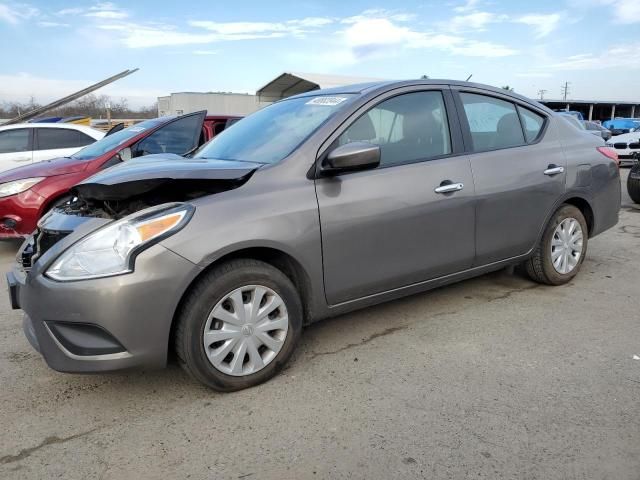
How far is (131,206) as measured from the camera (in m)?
2.75

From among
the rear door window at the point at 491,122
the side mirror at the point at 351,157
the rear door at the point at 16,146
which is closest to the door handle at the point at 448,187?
the rear door window at the point at 491,122

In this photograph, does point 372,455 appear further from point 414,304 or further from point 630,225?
point 630,225

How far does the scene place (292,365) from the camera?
306 centimetres

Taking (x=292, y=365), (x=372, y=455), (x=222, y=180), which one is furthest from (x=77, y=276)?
(x=372, y=455)

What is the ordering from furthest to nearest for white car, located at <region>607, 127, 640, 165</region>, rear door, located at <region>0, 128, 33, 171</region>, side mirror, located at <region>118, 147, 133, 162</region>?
white car, located at <region>607, 127, 640, 165</region> → rear door, located at <region>0, 128, 33, 171</region> → side mirror, located at <region>118, 147, 133, 162</region>

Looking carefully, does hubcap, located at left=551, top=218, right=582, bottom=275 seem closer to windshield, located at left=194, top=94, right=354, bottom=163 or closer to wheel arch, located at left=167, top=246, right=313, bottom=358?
windshield, located at left=194, top=94, right=354, bottom=163

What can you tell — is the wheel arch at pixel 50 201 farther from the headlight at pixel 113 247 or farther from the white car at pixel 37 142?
the headlight at pixel 113 247

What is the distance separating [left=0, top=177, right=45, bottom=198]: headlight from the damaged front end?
2713mm

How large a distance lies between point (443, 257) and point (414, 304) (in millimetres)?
699

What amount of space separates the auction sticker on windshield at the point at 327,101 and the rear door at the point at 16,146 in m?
6.18

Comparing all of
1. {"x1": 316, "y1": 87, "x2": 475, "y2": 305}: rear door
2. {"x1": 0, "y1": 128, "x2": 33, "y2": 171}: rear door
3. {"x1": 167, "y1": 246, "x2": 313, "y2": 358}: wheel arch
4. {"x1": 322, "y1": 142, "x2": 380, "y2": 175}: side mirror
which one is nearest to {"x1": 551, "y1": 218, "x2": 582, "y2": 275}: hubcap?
{"x1": 316, "y1": 87, "x2": 475, "y2": 305}: rear door

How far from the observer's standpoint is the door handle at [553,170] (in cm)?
396

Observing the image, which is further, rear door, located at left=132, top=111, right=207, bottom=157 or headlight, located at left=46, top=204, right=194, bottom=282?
rear door, located at left=132, top=111, right=207, bottom=157

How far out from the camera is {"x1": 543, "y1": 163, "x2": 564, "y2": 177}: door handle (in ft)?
13.0
